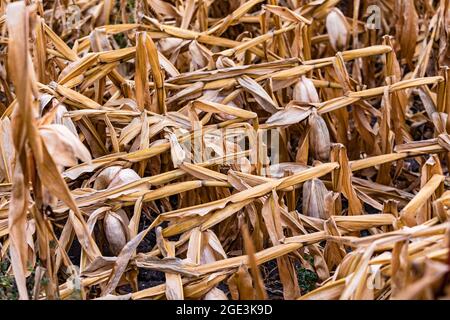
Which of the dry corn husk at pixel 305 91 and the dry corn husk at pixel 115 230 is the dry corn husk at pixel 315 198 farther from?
the dry corn husk at pixel 115 230

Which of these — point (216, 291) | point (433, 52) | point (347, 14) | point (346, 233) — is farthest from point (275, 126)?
point (347, 14)

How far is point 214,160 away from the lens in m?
1.71

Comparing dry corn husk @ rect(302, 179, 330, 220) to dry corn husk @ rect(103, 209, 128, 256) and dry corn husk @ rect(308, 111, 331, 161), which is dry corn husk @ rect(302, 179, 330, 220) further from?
dry corn husk @ rect(103, 209, 128, 256)

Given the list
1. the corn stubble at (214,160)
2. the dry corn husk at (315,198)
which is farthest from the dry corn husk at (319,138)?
the dry corn husk at (315,198)

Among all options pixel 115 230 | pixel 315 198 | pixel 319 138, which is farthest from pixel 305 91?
pixel 115 230

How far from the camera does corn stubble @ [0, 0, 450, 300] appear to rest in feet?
4.34

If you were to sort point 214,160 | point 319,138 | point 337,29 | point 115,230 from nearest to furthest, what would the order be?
point 115,230 → point 214,160 → point 319,138 → point 337,29

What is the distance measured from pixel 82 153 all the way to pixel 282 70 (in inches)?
33.1

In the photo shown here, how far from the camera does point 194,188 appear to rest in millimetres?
1683

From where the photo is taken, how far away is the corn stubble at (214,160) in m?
1.32

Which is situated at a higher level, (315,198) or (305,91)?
(305,91)

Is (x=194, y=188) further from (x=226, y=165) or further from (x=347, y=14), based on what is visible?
(x=347, y=14)

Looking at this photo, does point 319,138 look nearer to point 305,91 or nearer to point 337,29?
point 305,91

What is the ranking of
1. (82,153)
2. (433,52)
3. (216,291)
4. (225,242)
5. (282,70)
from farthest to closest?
(433,52), (282,70), (225,242), (216,291), (82,153)
